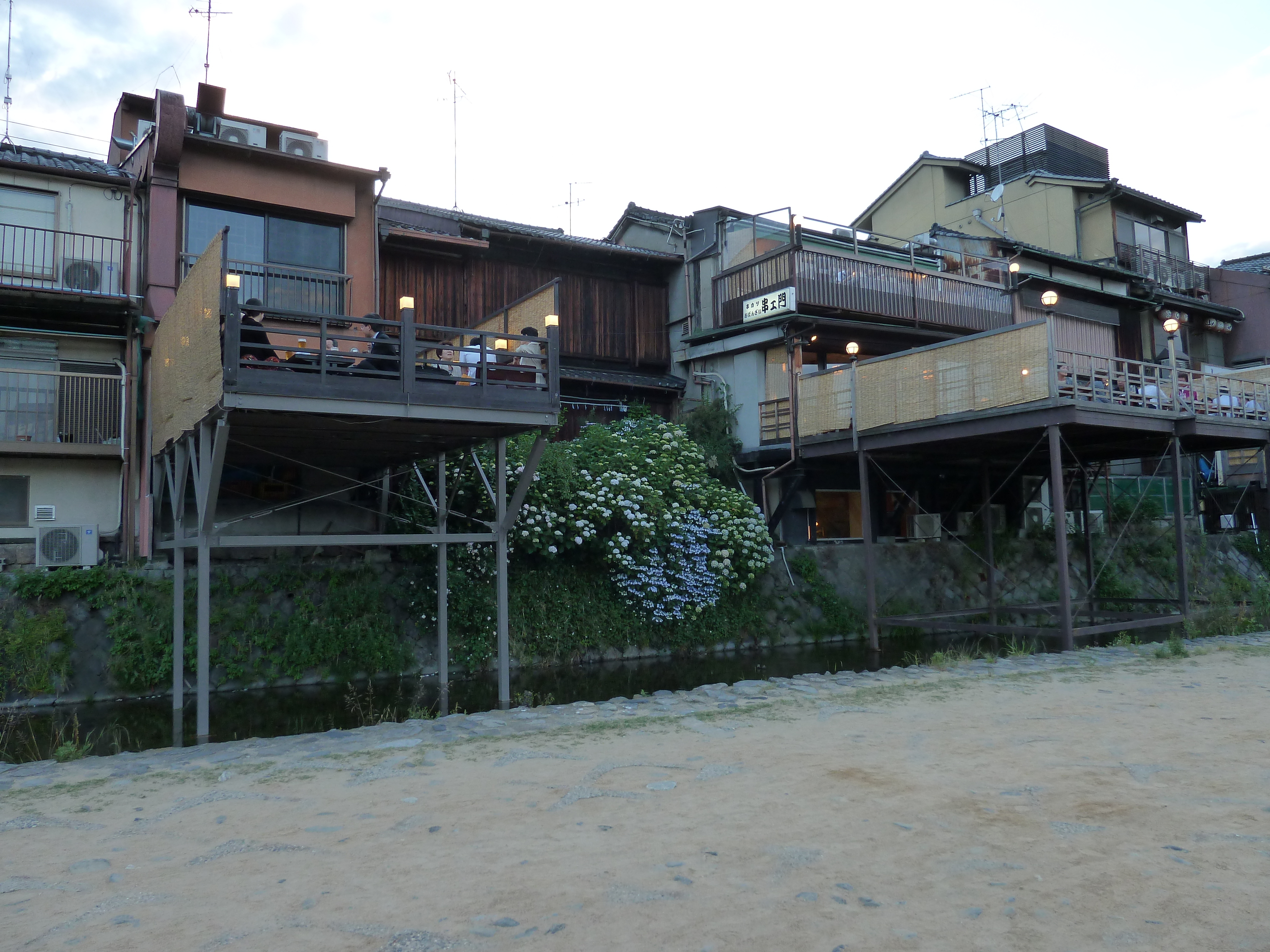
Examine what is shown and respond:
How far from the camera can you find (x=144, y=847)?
5.37 m

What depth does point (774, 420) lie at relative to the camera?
2022 cm

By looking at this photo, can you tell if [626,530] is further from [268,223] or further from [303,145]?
[303,145]

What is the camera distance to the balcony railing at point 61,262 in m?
14.9

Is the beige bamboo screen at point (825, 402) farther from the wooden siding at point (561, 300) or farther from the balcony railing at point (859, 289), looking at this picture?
the wooden siding at point (561, 300)

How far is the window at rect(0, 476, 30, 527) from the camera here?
14.6 metres

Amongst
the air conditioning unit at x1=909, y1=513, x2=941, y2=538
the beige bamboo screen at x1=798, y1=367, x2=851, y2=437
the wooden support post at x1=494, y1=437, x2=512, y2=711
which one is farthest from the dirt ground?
the air conditioning unit at x1=909, y1=513, x2=941, y2=538

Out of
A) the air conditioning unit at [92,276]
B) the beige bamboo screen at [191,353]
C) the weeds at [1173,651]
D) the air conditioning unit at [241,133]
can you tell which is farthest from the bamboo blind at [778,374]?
the air conditioning unit at [92,276]

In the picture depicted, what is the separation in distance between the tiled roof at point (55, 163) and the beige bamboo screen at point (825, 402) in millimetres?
13320

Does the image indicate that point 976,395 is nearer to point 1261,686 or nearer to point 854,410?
point 854,410

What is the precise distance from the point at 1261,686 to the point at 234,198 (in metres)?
16.8

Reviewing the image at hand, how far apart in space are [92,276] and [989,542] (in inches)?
722

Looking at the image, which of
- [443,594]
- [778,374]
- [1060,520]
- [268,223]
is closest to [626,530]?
[443,594]

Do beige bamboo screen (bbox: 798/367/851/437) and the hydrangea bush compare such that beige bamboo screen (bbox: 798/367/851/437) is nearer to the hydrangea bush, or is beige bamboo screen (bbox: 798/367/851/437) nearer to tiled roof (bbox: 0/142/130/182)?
the hydrangea bush

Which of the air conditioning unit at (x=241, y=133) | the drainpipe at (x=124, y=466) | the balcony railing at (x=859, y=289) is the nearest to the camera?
the drainpipe at (x=124, y=466)
